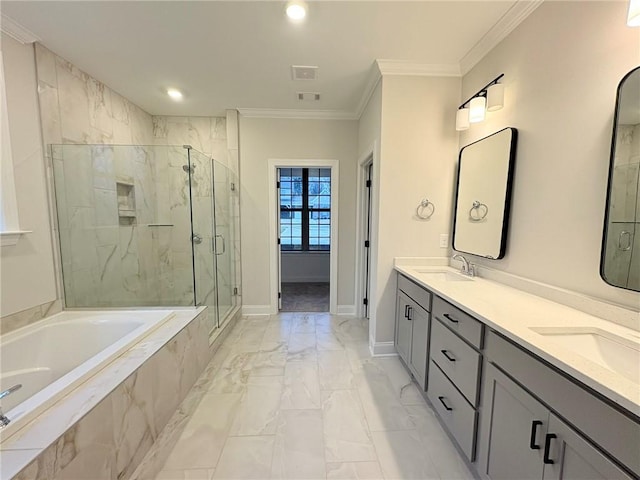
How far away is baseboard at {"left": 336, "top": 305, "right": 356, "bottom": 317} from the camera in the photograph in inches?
146

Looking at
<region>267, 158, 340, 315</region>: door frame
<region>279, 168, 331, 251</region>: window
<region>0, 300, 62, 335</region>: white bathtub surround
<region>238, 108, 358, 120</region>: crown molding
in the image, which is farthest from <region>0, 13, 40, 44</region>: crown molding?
<region>279, 168, 331, 251</region>: window

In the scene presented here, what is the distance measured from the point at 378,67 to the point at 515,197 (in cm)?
153

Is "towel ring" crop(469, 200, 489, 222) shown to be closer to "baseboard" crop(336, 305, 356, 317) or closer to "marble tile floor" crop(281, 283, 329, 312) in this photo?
"baseboard" crop(336, 305, 356, 317)

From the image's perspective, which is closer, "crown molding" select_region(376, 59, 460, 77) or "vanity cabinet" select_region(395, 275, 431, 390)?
"vanity cabinet" select_region(395, 275, 431, 390)

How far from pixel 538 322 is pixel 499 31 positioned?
1953 mm

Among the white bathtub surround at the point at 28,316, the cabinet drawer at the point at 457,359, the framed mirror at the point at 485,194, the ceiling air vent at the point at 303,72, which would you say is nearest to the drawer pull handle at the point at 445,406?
the cabinet drawer at the point at 457,359

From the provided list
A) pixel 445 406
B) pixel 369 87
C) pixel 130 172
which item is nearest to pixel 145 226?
pixel 130 172

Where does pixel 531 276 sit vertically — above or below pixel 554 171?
below

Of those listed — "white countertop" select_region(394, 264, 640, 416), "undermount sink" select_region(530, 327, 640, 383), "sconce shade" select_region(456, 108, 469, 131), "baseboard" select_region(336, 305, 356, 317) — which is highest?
"sconce shade" select_region(456, 108, 469, 131)

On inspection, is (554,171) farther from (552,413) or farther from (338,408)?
(338,408)

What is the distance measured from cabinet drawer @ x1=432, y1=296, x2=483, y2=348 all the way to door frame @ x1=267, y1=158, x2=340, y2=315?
194cm

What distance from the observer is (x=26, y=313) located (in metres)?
1.97

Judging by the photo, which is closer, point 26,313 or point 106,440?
point 106,440

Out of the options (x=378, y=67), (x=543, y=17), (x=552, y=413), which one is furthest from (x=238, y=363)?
(x=543, y=17)
